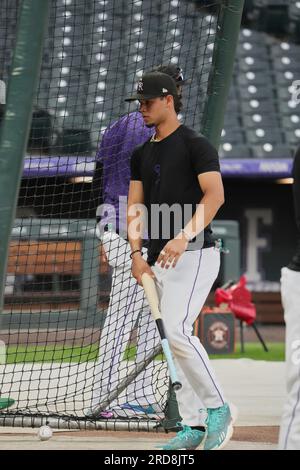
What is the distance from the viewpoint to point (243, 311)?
11688 mm

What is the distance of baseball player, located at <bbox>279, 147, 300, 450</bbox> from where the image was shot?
364cm

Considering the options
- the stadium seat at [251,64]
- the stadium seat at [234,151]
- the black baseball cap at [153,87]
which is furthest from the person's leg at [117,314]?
the stadium seat at [251,64]

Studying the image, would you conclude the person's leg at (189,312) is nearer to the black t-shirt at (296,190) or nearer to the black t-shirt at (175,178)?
the black t-shirt at (175,178)

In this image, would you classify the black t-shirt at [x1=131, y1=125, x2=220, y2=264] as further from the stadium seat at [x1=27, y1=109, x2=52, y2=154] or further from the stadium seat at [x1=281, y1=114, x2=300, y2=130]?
the stadium seat at [x1=281, y1=114, x2=300, y2=130]

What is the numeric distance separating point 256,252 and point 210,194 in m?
18.4

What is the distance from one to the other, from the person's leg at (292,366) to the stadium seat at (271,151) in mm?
18348

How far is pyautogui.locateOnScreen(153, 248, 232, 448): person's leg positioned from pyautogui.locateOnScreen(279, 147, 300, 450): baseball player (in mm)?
846

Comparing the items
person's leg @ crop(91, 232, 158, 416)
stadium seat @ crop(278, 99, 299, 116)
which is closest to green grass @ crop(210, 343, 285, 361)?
person's leg @ crop(91, 232, 158, 416)

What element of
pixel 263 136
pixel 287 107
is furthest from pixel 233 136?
pixel 287 107

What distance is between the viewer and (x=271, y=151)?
22266 millimetres

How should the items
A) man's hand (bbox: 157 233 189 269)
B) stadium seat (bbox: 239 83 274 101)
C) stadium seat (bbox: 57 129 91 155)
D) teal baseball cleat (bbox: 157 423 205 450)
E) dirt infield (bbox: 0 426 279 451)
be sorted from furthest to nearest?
1. stadium seat (bbox: 239 83 274 101)
2. stadium seat (bbox: 57 129 91 155)
3. dirt infield (bbox: 0 426 279 451)
4. teal baseball cleat (bbox: 157 423 205 450)
5. man's hand (bbox: 157 233 189 269)

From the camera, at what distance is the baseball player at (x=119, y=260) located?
582 cm

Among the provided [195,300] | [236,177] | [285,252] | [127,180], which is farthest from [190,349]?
[285,252]

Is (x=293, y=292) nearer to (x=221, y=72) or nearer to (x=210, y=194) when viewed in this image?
(x=210, y=194)
